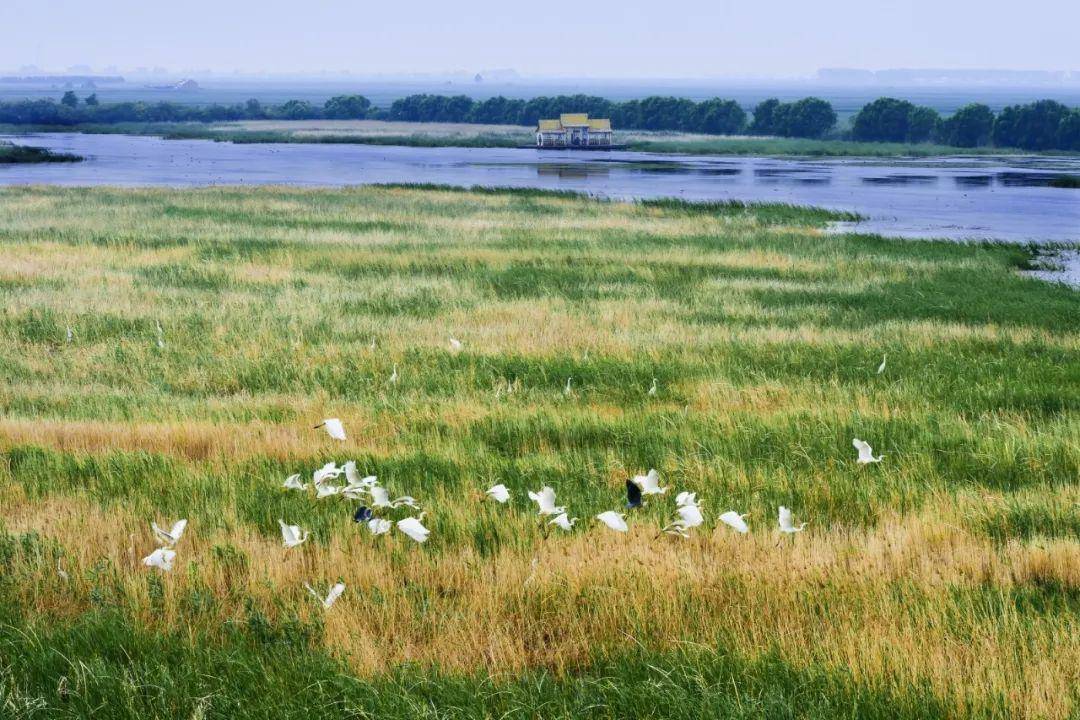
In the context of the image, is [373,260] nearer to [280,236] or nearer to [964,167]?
[280,236]

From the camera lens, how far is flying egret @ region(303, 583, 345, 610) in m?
5.89

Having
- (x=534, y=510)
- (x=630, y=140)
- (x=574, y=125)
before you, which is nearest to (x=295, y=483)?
(x=534, y=510)

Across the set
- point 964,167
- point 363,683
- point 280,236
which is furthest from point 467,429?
point 964,167

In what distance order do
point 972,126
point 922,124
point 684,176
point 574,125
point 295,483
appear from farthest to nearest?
point 574,125, point 922,124, point 972,126, point 684,176, point 295,483

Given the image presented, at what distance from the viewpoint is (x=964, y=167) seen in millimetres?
107812

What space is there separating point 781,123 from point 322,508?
16397cm

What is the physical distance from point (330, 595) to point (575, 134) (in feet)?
482

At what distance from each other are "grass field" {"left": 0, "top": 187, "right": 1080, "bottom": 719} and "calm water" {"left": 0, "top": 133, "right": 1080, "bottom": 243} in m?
33.3

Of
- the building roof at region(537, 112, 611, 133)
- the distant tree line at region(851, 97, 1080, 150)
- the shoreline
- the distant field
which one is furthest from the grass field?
the building roof at region(537, 112, 611, 133)

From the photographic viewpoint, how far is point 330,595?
5.89 meters

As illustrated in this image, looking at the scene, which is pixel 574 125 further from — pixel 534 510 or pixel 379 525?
pixel 379 525

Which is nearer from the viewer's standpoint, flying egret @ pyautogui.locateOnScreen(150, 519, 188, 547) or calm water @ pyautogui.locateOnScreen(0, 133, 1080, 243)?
flying egret @ pyautogui.locateOnScreen(150, 519, 188, 547)

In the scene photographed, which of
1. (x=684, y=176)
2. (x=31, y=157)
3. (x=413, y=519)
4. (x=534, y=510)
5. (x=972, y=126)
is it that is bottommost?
(x=684, y=176)

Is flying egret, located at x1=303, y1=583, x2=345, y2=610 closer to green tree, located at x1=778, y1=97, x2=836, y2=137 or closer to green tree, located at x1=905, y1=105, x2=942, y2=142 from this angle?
green tree, located at x1=905, y1=105, x2=942, y2=142
